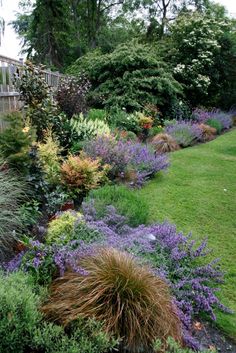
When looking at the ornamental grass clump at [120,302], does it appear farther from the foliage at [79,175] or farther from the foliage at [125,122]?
the foliage at [125,122]

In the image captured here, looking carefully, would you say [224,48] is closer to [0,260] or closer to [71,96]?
[71,96]

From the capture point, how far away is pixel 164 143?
8.72 meters

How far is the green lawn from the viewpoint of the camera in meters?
3.59

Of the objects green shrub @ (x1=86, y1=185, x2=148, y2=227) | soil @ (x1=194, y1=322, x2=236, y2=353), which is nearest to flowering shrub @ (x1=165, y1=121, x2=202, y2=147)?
green shrub @ (x1=86, y1=185, x2=148, y2=227)

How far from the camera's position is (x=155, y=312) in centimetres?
230

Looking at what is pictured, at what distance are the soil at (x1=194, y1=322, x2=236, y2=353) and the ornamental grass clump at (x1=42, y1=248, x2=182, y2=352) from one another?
0.30 metres

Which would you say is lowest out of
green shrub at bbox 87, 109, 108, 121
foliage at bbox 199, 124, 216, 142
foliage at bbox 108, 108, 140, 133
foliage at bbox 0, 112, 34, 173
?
foliage at bbox 199, 124, 216, 142

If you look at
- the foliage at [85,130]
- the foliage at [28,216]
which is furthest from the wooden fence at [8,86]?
the foliage at [28,216]

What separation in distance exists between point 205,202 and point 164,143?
3.67 m

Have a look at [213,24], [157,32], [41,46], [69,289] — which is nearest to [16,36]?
[41,46]

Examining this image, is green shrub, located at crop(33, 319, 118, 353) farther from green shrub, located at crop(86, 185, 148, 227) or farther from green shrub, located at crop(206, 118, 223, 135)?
green shrub, located at crop(206, 118, 223, 135)

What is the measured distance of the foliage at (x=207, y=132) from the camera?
1065cm

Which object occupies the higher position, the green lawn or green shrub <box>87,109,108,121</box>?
green shrub <box>87,109,108,121</box>

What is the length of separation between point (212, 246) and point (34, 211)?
207cm
